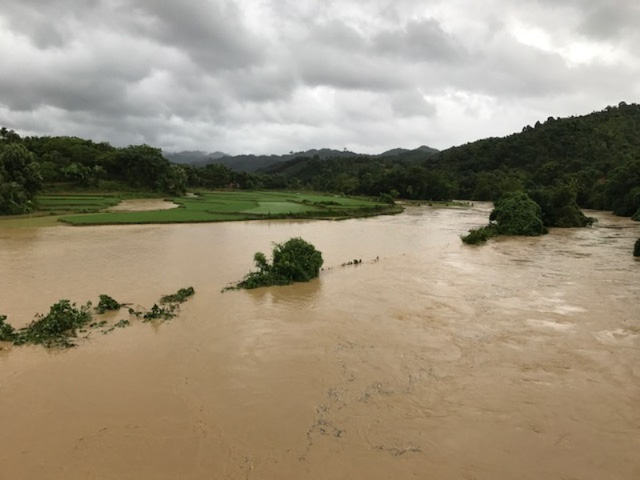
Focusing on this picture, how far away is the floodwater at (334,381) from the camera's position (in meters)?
5.82

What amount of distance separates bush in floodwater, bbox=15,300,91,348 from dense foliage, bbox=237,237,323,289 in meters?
5.24

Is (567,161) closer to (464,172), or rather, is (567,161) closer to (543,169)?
(543,169)

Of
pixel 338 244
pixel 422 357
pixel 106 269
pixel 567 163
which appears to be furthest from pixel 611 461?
pixel 567 163

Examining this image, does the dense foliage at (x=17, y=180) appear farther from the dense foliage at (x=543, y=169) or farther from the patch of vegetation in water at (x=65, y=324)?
the dense foliage at (x=543, y=169)

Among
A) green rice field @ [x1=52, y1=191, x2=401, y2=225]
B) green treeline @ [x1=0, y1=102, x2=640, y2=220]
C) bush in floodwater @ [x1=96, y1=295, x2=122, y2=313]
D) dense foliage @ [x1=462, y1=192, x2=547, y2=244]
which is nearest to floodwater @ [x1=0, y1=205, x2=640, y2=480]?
bush in floodwater @ [x1=96, y1=295, x2=122, y2=313]

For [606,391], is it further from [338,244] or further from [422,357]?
[338,244]

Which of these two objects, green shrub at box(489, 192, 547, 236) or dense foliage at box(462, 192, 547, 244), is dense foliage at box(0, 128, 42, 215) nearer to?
dense foliage at box(462, 192, 547, 244)

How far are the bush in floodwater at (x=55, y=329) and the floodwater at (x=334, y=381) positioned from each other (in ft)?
1.39

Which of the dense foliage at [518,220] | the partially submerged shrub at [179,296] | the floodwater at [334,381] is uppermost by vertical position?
the dense foliage at [518,220]

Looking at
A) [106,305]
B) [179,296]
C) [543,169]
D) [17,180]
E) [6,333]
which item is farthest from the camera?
[543,169]

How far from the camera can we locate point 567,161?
70750 mm

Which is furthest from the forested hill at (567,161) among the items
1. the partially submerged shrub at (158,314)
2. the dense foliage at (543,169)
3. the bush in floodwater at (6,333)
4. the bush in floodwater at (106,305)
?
the bush in floodwater at (6,333)

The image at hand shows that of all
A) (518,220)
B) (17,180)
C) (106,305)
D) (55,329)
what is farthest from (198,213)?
(55,329)

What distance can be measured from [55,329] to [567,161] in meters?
78.1
